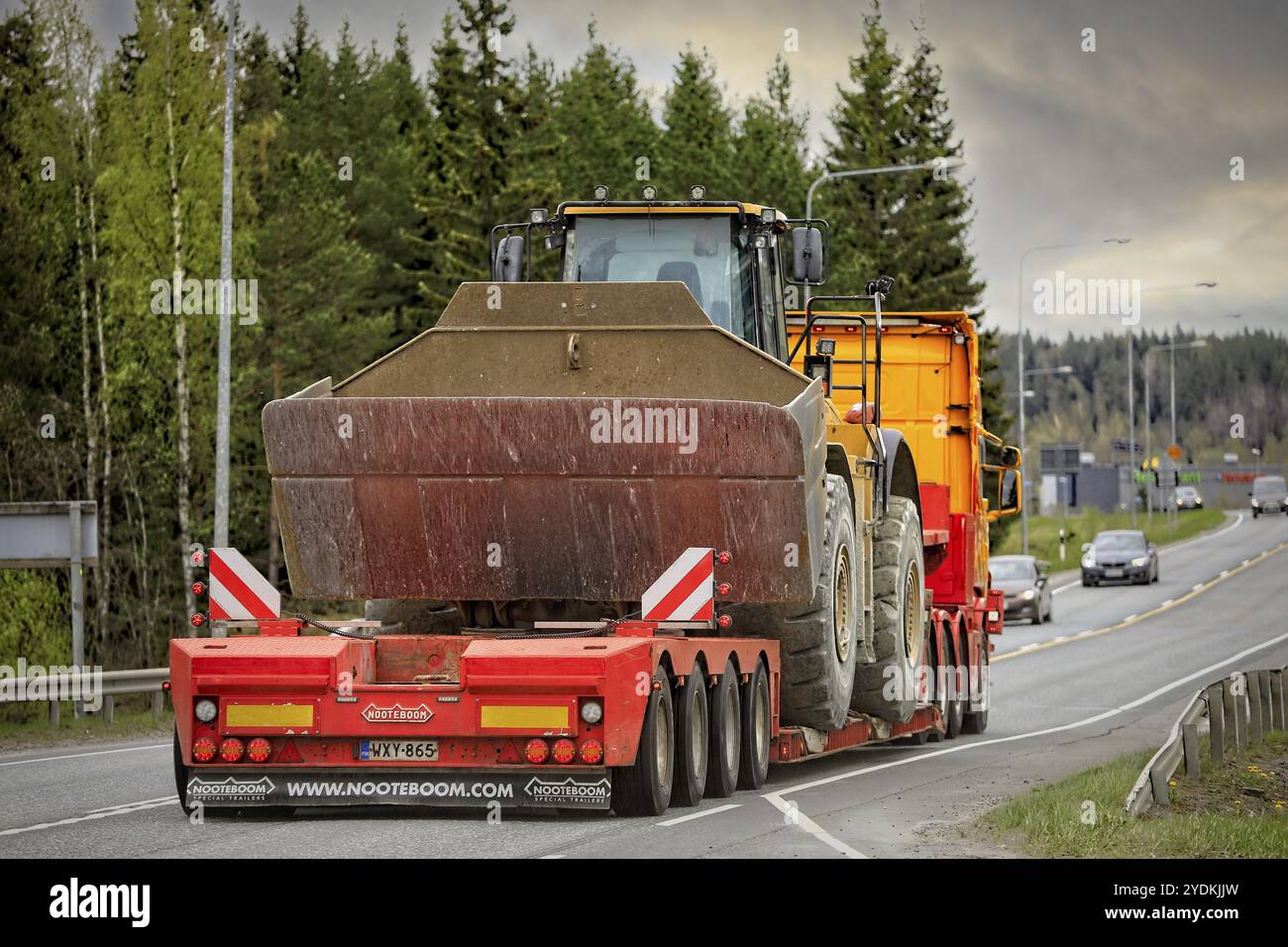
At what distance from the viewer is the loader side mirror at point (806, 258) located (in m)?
15.6

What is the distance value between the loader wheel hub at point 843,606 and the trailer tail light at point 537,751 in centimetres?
367

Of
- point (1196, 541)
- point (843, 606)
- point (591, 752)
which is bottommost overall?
point (1196, 541)

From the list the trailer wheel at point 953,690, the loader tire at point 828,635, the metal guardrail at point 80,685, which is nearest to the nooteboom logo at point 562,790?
the loader tire at point 828,635

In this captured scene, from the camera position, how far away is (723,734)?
13742 millimetres

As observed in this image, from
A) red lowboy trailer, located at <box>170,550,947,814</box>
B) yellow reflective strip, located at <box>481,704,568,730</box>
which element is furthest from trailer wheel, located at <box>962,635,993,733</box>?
yellow reflective strip, located at <box>481,704,568,730</box>

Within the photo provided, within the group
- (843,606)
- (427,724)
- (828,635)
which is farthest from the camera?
(843,606)

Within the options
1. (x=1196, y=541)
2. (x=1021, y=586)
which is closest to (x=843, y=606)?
(x=1021, y=586)

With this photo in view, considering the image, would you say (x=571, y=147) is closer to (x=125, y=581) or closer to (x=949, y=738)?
(x=125, y=581)

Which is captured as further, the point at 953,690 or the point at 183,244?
the point at 183,244

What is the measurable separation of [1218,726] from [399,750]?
7.85 meters

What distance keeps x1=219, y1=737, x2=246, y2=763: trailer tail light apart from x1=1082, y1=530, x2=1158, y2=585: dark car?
51.3 metres

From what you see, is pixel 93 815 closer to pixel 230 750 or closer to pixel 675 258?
pixel 230 750

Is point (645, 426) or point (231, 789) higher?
point (645, 426)

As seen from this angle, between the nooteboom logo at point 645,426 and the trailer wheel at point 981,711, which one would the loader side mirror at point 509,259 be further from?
the trailer wheel at point 981,711
